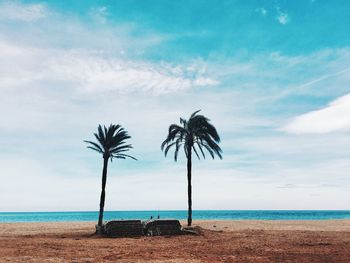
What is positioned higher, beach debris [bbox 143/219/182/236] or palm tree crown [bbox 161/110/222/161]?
palm tree crown [bbox 161/110/222/161]

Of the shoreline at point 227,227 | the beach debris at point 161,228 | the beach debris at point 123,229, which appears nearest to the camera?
the beach debris at point 123,229

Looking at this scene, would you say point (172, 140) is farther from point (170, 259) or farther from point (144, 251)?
point (170, 259)

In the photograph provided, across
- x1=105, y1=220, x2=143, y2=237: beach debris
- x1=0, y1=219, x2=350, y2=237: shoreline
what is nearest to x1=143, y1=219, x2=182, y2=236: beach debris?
x1=105, y1=220, x2=143, y2=237: beach debris

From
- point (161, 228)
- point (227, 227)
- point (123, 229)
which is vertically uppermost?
point (227, 227)

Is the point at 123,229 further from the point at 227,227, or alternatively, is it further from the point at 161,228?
the point at 227,227

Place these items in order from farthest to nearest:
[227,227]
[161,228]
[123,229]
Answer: [227,227] < [161,228] < [123,229]

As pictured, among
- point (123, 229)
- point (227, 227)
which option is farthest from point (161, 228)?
point (227, 227)

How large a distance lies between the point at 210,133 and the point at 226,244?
54.4 feet

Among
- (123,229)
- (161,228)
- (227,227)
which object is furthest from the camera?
(227,227)

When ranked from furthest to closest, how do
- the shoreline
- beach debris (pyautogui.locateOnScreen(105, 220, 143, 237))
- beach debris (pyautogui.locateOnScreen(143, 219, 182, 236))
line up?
the shoreline → beach debris (pyautogui.locateOnScreen(143, 219, 182, 236)) → beach debris (pyautogui.locateOnScreen(105, 220, 143, 237))

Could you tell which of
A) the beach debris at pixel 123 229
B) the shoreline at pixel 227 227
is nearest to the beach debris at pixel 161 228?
the beach debris at pixel 123 229

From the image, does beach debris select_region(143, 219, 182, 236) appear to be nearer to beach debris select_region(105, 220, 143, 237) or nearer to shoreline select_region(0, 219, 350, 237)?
beach debris select_region(105, 220, 143, 237)

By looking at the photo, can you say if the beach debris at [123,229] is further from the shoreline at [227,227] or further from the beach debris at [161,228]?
the shoreline at [227,227]

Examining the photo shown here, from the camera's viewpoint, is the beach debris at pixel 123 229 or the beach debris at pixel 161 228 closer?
the beach debris at pixel 123 229
